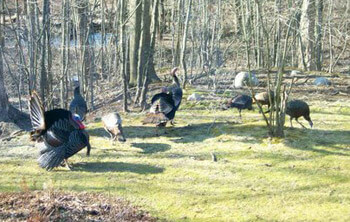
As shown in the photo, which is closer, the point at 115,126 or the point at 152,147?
the point at 115,126

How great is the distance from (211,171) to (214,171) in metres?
0.05

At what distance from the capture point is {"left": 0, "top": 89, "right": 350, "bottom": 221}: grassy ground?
19.0 feet

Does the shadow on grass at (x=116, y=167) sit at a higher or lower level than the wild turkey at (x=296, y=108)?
lower

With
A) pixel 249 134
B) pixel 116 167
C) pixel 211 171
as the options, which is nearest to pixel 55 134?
pixel 116 167

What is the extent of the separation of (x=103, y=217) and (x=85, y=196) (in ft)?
2.19

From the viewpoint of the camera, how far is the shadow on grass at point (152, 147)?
7.96m

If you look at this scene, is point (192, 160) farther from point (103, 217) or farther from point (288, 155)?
point (103, 217)

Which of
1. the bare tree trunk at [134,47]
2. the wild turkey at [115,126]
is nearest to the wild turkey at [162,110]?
the wild turkey at [115,126]

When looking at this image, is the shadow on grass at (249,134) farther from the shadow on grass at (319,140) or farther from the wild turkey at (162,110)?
the wild turkey at (162,110)

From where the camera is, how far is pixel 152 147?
8.13m

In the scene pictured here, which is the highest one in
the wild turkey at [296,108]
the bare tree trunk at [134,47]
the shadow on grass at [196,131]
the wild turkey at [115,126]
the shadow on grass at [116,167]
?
the bare tree trunk at [134,47]

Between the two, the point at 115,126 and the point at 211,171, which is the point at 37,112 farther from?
the point at 211,171

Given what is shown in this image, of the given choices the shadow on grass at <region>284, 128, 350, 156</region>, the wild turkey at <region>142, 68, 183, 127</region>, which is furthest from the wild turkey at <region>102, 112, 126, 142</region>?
the shadow on grass at <region>284, 128, 350, 156</region>

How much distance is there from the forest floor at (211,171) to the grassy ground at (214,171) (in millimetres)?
13
